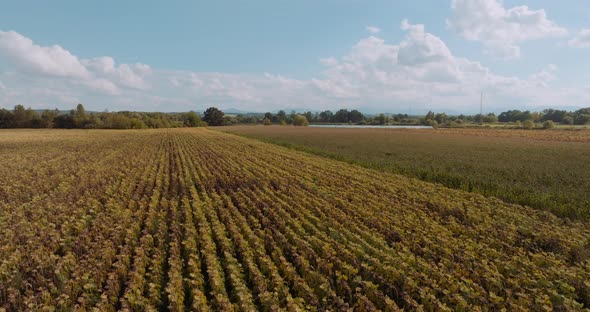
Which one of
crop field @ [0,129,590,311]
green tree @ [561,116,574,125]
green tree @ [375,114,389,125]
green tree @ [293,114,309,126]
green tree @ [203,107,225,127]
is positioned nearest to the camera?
crop field @ [0,129,590,311]

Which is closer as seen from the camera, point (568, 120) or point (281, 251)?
point (281, 251)

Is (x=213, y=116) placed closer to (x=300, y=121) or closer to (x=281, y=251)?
(x=300, y=121)

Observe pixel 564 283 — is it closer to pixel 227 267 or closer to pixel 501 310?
pixel 501 310

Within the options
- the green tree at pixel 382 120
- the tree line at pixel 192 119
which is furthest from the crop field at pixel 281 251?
the green tree at pixel 382 120

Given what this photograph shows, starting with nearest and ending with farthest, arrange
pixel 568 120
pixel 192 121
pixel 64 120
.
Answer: pixel 64 120 → pixel 192 121 → pixel 568 120

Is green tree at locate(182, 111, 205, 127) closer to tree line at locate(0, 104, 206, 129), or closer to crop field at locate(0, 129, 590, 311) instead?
tree line at locate(0, 104, 206, 129)

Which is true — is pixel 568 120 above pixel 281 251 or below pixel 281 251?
above

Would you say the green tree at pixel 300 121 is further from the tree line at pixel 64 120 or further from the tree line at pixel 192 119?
the tree line at pixel 64 120

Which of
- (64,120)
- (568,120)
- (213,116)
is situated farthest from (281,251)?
(568,120)

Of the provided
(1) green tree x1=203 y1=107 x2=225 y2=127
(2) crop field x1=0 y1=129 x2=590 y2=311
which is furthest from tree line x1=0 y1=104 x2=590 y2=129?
(2) crop field x1=0 y1=129 x2=590 y2=311
